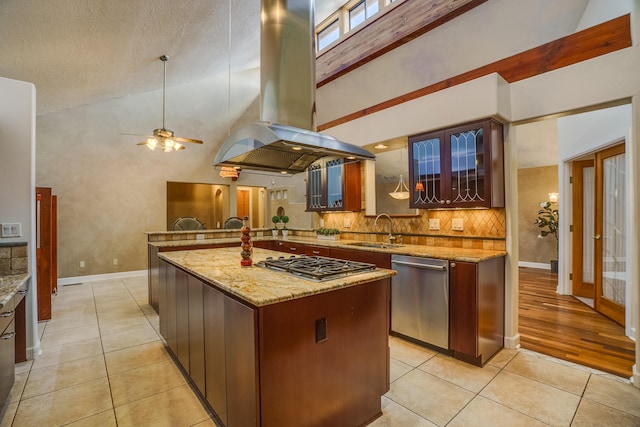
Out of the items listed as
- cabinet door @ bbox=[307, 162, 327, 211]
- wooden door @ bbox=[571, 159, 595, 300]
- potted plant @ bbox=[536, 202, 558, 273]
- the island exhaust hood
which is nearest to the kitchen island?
the island exhaust hood

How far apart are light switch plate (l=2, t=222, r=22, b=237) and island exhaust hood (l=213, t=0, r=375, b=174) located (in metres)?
1.78

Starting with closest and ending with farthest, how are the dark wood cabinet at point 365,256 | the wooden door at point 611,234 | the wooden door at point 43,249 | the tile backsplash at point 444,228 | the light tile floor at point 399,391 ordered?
1. the light tile floor at point 399,391
2. the tile backsplash at point 444,228
3. the dark wood cabinet at point 365,256
4. the wooden door at point 611,234
5. the wooden door at point 43,249

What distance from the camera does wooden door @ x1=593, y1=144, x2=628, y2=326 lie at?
3.27 metres

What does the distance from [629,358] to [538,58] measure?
2.66 m

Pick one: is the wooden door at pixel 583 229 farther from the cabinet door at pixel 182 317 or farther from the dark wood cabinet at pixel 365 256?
the cabinet door at pixel 182 317

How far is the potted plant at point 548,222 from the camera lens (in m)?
6.07

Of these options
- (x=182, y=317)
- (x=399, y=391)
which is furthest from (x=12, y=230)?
(x=399, y=391)

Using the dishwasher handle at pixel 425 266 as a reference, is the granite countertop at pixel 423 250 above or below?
above

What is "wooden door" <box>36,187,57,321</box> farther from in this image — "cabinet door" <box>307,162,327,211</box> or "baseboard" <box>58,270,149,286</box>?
"cabinet door" <box>307,162,327,211</box>

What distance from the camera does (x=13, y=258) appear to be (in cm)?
237

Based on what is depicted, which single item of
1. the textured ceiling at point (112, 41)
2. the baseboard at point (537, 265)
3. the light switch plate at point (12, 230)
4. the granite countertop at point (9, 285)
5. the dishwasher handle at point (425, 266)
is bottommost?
the baseboard at point (537, 265)

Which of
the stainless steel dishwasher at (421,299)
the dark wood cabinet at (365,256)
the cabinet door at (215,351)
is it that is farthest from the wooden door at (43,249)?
the stainless steel dishwasher at (421,299)

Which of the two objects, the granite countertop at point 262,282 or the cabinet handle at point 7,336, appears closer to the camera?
the granite countertop at point 262,282

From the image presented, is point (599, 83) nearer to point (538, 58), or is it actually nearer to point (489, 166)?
point (538, 58)
